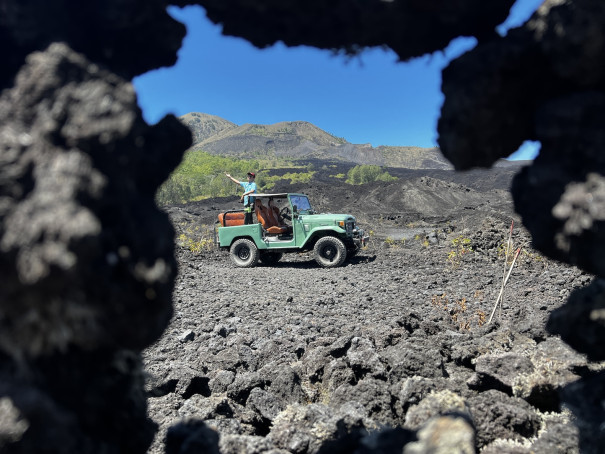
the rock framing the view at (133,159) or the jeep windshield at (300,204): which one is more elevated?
the jeep windshield at (300,204)

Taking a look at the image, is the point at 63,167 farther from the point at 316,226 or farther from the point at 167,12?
the point at 316,226

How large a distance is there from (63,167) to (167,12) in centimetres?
98

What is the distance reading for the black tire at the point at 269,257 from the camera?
12079mm

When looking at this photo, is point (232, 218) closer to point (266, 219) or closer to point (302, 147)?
point (266, 219)

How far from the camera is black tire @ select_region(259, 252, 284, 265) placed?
12.1 meters

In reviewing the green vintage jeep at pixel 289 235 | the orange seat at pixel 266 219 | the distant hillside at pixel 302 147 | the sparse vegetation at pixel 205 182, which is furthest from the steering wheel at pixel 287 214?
the distant hillside at pixel 302 147

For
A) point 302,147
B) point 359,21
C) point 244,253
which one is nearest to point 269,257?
point 244,253

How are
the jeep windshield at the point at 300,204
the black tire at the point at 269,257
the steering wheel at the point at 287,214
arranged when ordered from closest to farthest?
1. the jeep windshield at the point at 300,204
2. the steering wheel at the point at 287,214
3. the black tire at the point at 269,257

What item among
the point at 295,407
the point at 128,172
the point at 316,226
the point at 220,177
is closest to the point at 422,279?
the point at 316,226

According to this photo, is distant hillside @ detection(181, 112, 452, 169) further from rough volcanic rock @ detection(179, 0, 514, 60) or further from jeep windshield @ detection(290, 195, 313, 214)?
rough volcanic rock @ detection(179, 0, 514, 60)

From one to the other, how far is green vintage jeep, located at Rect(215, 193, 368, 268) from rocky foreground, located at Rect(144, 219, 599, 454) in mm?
3537

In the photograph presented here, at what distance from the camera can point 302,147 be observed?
135 meters

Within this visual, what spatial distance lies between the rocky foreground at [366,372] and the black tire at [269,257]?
4.88 m

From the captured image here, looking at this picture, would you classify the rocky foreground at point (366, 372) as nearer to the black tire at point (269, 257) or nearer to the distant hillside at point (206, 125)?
the black tire at point (269, 257)
